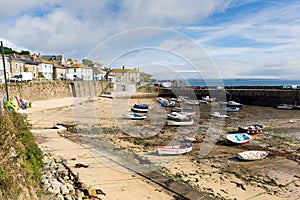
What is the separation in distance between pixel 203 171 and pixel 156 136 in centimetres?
722

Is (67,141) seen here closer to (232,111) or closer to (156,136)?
(156,136)

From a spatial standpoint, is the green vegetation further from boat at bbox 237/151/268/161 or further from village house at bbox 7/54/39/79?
village house at bbox 7/54/39/79

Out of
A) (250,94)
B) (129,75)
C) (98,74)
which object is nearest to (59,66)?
(98,74)

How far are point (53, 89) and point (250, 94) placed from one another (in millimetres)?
38340

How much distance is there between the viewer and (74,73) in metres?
55.8

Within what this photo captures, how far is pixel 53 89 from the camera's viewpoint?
38312 millimetres

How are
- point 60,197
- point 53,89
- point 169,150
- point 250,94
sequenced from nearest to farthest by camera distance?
point 60,197
point 169,150
point 53,89
point 250,94

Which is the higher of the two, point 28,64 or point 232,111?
point 28,64

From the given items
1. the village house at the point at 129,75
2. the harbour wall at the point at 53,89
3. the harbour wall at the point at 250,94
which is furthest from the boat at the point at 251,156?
the harbour wall at the point at 250,94

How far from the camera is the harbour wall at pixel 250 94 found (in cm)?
3778

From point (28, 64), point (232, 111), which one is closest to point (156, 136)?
point (232, 111)

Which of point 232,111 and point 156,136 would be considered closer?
point 156,136

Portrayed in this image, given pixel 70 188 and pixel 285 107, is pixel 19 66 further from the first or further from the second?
pixel 285 107

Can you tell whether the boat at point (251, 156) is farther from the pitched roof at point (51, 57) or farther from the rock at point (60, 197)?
the pitched roof at point (51, 57)
